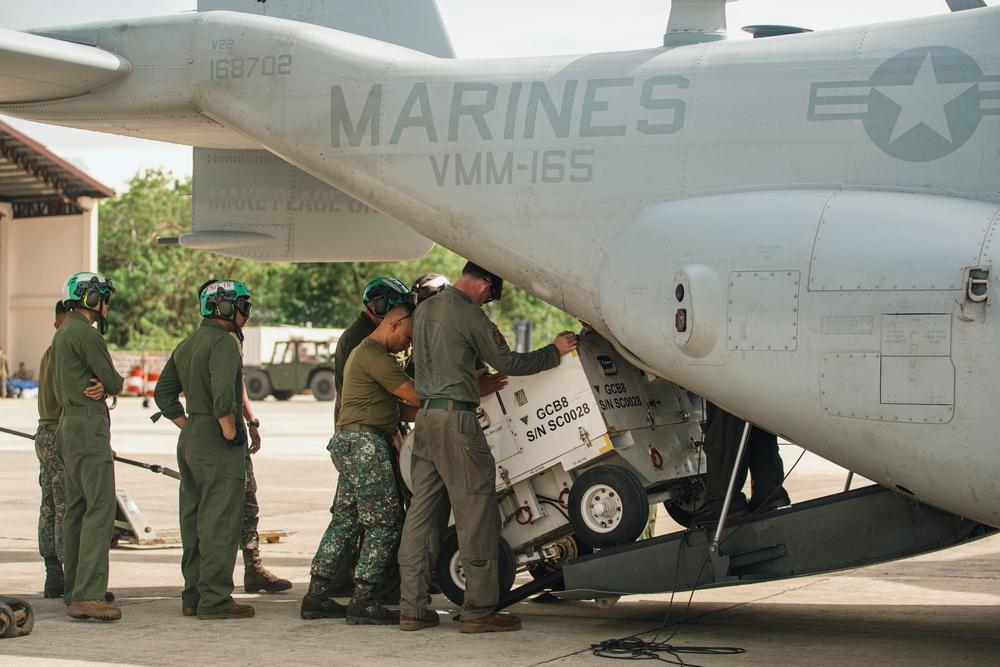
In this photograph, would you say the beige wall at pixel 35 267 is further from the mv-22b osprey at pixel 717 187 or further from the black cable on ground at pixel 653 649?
the black cable on ground at pixel 653 649

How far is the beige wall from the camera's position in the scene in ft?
136

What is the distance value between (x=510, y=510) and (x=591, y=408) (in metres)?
0.88

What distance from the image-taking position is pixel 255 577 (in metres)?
8.14

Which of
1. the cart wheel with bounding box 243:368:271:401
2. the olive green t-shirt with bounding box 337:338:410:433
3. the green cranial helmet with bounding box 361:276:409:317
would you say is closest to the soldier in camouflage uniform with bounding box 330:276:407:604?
the green cranial helmet with bounding box 361:276:409:317

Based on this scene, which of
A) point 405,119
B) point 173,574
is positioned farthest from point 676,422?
point 173,574

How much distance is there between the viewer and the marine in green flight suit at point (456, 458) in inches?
262

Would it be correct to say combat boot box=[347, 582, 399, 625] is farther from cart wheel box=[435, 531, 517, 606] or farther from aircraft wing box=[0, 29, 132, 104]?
aircraft wing box=[0, 29, 132, 104]

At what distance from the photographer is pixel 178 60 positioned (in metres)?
8.09

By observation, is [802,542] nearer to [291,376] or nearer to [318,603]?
[318,603]

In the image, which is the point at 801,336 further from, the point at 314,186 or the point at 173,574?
the point at 173,574

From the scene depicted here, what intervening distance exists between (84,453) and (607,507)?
10.3 feet

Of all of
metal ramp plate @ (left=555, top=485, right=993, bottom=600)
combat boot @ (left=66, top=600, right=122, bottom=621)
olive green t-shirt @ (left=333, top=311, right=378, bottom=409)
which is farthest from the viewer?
olive green t-shirt @ (left=333, top=311, right=378, bottom=409)

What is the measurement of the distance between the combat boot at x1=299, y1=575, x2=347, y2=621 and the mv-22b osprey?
1.56 meters

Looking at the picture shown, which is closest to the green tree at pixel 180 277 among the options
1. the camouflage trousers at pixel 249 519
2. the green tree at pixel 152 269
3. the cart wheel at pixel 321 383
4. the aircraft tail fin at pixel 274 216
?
the green tree at pixel 152 269
